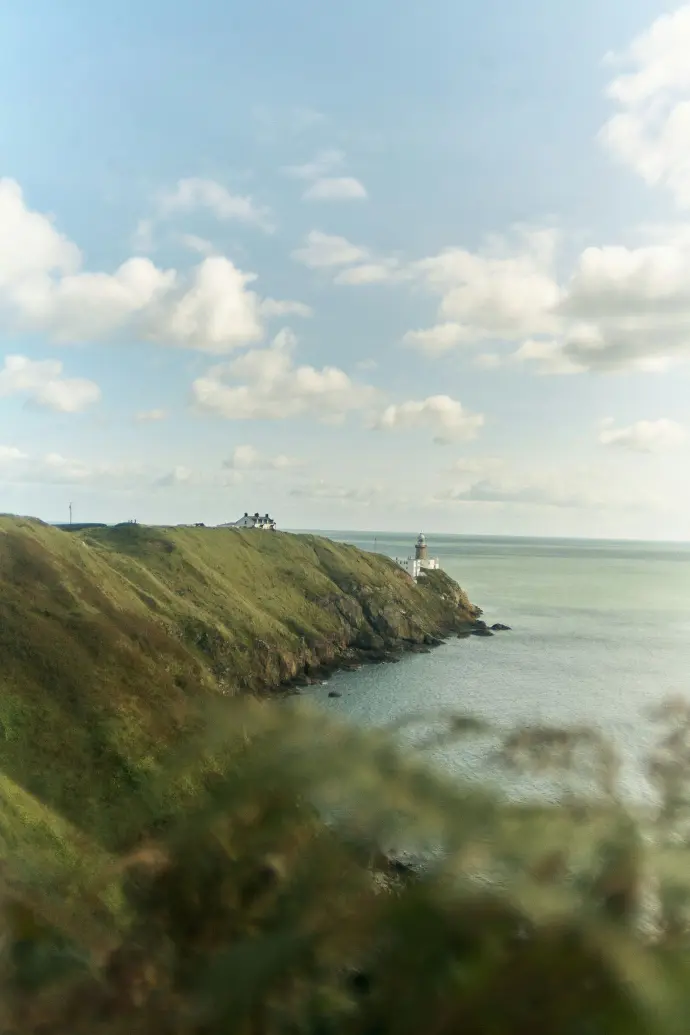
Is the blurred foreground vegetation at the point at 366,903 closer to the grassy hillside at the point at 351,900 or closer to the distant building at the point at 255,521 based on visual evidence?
the grassy hillside at the point at 351,900

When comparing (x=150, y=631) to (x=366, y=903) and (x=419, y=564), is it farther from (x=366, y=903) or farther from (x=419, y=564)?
(x=419, y=564)

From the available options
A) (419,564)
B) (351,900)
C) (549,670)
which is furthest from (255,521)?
(351,900)

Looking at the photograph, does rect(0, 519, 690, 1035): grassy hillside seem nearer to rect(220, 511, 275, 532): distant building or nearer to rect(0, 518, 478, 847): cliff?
rect(0, 518, 478, 847): cliff

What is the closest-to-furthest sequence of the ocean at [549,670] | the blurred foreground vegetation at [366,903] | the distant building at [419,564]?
the blurred foreground vegetation at [366,903] → the ocean at [549,670] → the distant building at [419,564]

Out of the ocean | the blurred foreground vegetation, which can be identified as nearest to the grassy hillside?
the blurred foreground vegetation

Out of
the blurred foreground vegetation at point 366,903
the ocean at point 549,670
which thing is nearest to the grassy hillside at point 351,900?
the blurred foreground vegetation at point 366,903

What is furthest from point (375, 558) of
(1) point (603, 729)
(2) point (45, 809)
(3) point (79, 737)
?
(1) point (603, 729)
